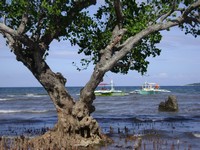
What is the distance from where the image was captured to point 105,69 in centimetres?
1457

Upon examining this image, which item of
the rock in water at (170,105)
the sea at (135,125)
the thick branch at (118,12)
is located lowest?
the sea at (135,125)

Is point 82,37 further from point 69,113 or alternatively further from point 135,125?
point 135,125

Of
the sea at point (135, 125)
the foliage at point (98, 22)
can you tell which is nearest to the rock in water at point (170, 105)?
the sea at point (135, 125)

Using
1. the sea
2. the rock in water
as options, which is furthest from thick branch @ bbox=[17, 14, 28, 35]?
the rock in water

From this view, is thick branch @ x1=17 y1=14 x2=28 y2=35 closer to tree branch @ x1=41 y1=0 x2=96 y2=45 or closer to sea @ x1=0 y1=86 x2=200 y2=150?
tree branch @ x1=41 y1=0 x2=96 y2=45

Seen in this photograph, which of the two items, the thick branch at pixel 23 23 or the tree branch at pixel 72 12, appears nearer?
the thick branch at pixel 23 23

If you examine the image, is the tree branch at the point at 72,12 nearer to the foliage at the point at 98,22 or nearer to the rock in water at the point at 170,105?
the foliage at the point at 98,22

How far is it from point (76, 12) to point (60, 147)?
512 centimetres

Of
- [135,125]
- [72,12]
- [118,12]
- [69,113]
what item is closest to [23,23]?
[72,12]

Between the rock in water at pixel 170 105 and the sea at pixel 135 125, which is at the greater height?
the rock in water at pixel 170 105

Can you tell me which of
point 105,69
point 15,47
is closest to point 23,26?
point 15,47

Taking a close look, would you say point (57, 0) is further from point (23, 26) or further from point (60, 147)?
point (60, 147)

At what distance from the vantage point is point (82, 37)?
16078 millimetres

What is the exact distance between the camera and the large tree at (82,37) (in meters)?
14.5
